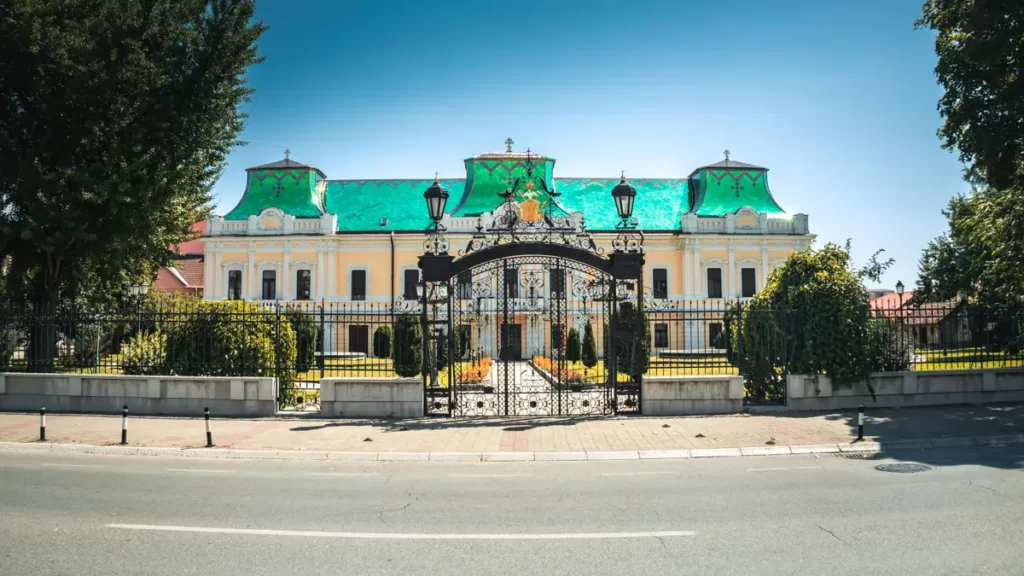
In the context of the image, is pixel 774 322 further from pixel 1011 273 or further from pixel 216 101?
pixel 216 101

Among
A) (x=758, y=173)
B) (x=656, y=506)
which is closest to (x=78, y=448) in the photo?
(x=656, y=506)

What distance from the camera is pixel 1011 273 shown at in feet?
60.3

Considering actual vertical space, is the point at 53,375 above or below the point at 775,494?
above

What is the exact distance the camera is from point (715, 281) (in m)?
45.6

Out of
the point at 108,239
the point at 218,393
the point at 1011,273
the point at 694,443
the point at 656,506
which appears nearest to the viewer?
the point at 656,506

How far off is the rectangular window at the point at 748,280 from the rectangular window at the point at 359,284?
25138 millimetres

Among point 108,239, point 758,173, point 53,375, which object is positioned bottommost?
point 53,375

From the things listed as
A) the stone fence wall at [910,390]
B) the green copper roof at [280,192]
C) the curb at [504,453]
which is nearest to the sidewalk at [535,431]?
the curb at [504,453]

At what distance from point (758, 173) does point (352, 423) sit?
40104mm

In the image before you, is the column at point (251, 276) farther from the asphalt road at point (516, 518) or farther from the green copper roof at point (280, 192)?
the asphalt road at point (516, 518)

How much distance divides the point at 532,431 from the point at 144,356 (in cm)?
1052

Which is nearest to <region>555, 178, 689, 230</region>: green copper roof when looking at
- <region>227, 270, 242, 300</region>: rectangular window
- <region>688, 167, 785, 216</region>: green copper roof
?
<region>688, 167, 785, 216</region>: green copper roof

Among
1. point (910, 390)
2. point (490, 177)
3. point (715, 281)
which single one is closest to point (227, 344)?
point (910, 390)

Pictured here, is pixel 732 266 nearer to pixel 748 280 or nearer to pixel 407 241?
pixel 748 280
